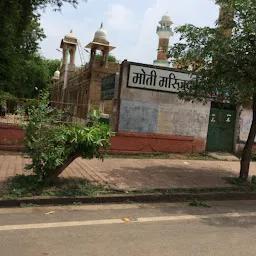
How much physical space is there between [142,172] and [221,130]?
6.11 metres

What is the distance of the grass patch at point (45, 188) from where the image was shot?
5.77 m

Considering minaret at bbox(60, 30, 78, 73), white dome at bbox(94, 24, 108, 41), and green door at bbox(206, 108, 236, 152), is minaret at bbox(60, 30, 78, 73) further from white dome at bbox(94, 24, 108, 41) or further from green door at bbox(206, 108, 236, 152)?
green door at bbox(206, 108, 236, 152)

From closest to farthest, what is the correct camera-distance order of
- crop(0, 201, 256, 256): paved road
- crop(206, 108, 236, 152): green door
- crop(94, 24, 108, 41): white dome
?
crop(0, 201, 256, 256): paved road
crop(206, 108, 236, 152): green door
crop(94, 24, 108, 41): white dome

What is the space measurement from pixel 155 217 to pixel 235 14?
5.24m

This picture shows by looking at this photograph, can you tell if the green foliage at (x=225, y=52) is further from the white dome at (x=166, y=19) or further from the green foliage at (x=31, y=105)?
the white dome at (x=166, y=19)

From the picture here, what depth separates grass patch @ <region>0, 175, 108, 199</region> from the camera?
577cm

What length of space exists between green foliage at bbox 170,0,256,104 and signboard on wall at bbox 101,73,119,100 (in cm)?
400

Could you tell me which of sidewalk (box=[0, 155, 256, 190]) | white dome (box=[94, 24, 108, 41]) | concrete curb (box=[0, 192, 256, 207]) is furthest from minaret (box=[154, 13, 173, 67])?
concrete curb (box=[0, 192, 256, 207])

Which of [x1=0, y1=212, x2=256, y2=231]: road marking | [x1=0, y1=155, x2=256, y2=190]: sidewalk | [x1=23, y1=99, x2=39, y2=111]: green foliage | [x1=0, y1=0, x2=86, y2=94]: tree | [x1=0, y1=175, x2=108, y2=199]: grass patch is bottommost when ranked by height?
[x1=0, y1=212, x2=256, y2=231]: road marking

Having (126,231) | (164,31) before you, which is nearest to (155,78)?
(126,231)

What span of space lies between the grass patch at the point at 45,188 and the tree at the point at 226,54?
12.8 ft

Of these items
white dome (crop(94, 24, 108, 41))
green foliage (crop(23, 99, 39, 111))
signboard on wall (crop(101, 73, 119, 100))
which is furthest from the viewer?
white dome (crop(94, 24, 108, 41))

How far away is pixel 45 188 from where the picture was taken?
20.2 feet

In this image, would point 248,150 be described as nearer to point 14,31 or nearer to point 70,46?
point 14,31
